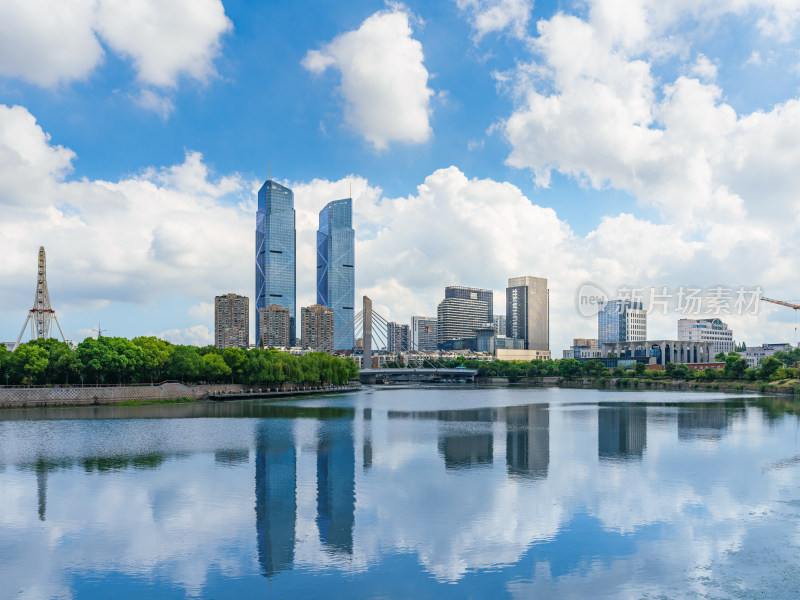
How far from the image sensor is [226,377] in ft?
267

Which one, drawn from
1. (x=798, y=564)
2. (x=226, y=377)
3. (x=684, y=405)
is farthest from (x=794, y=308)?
(x=798, y=564)

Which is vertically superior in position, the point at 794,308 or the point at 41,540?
the point at 794,308

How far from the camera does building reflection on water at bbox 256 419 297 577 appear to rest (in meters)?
18.3

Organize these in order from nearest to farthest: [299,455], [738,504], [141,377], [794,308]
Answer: [738,504], [299,455], [141,377], [794,308]

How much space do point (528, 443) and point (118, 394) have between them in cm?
4439

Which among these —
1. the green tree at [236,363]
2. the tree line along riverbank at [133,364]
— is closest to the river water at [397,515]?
the tree line along riverbank at [133,364]

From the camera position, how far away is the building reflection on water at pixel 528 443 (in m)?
30.6

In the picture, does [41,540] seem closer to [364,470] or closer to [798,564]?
[364,470]

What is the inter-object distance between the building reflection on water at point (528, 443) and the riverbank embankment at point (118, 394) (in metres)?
35.1

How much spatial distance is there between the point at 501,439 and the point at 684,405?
38.9 metres

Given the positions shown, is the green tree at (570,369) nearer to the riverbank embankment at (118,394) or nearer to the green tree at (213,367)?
the riverbank embankment at (118,394)

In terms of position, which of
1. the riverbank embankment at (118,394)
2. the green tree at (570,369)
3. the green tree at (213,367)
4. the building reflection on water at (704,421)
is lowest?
the green tree at (570,369)

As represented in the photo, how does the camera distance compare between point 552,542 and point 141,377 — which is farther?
point 141,377

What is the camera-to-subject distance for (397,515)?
2227cm
